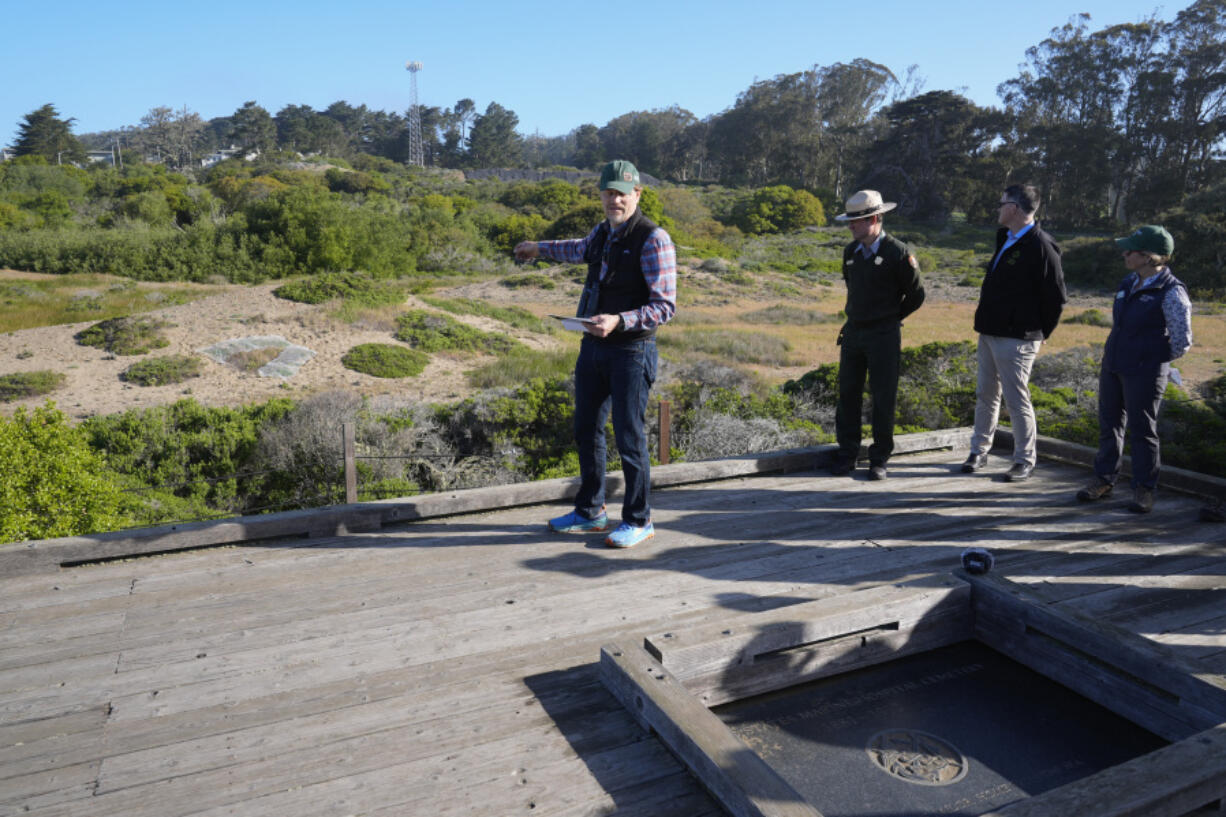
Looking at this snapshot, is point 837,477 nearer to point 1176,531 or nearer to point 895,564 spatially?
point 895,564

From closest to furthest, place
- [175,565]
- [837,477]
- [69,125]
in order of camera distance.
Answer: [175,565] → [837,477] → [69,125]

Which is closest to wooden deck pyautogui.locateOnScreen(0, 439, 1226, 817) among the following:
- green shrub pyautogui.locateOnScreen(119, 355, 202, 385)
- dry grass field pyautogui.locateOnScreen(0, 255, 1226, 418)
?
dry grass field pyautogui.locateOnScreen(0, 255, 1226, 418)

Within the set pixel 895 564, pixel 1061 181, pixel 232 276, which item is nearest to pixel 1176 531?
pixel 895 564

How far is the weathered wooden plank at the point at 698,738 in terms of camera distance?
1742mm

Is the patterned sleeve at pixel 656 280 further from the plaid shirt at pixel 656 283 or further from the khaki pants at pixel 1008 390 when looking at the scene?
the khaki pants at pixel 1008 390

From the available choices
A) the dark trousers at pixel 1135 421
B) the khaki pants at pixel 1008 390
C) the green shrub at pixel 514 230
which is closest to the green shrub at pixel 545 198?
the green shrub at pixel 514 230

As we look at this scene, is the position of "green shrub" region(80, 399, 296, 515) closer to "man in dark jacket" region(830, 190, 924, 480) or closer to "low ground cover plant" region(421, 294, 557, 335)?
"man in dark jacket" region(830, 190, 924, 480)

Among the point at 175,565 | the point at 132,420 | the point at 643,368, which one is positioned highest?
the point at 643,368

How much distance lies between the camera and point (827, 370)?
10195 mm

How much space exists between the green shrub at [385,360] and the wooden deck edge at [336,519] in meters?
11.3

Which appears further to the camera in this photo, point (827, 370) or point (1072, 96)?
point (1072, 96)

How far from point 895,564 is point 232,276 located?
26.2m

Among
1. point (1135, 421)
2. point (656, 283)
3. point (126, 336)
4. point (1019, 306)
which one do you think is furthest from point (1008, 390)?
point (126, 336)

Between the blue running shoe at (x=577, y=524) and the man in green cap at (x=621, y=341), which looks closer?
the man in green cap at (x=621, y=341)
